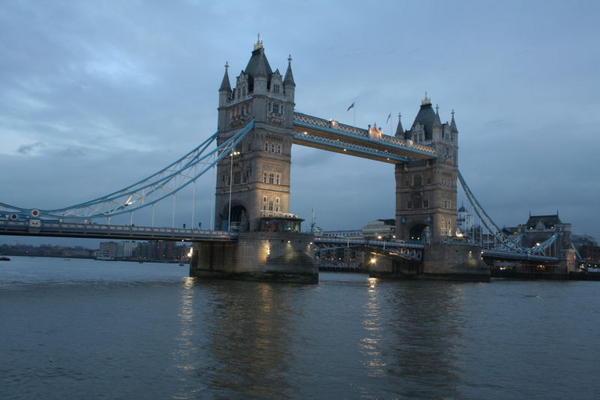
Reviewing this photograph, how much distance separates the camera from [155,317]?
29.0 meters

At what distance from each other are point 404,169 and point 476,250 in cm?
1815

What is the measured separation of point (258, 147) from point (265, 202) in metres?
6.40

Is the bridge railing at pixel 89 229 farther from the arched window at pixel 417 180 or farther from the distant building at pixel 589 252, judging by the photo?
Answer: the distant building at pixel 589 252

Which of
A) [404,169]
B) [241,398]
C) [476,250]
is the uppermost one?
[404,169]

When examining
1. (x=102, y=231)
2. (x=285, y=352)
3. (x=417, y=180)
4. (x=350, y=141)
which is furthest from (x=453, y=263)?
(x=285, y=352)

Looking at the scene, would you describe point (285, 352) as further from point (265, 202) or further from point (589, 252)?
point (589, 252)

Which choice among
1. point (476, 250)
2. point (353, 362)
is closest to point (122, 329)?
point (353, 362)

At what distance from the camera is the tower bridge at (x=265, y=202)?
5477 centimetres

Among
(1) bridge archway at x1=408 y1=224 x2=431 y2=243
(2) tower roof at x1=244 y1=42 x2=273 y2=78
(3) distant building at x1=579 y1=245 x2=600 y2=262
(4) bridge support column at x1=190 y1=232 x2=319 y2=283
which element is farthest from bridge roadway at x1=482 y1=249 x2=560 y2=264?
(3) distant building at x1=579 y1=245 x2=600 y2=262

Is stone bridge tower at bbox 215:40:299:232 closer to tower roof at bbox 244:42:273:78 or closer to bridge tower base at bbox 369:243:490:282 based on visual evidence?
tower roof at bbox 244:42:273:78

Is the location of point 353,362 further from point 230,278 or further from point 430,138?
point 430,138

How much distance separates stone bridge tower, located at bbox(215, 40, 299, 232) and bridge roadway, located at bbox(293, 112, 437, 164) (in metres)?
3.70

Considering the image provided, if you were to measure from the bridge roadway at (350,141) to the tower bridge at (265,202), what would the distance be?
0.16 meters

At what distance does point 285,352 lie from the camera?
20.4 metres
